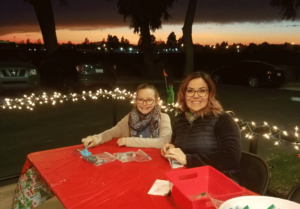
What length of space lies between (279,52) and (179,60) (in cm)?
737

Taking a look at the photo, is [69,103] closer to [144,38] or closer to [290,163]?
[290,163]

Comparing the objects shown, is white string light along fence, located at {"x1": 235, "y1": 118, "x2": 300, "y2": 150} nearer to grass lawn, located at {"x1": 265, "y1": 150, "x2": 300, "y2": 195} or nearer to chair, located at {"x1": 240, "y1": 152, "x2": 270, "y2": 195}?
chair, located at {"x1": 240, "y1": 152, "x2": 270, "y2": 195}

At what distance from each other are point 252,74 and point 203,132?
486 inches

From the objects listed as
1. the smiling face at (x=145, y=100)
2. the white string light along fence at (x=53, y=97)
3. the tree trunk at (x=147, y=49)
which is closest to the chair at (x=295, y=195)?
the smiling face at (x=145, y=100)

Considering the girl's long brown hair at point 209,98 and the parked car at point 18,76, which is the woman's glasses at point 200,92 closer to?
the girl's long brown hair at point 209,98

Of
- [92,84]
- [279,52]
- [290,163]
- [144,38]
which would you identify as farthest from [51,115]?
[279,52]

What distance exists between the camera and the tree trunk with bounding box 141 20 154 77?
728 inches

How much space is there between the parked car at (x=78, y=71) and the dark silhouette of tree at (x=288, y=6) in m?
11.6

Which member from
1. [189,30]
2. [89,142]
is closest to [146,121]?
[89,142]

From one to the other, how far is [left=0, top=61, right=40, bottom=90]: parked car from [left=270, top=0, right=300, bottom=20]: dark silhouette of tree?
13.9 metres

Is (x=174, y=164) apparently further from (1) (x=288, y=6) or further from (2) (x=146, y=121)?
(1) (x=288, y=6)

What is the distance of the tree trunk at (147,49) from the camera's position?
728 inches

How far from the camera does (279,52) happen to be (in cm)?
1955

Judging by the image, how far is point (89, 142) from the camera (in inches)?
95.7
